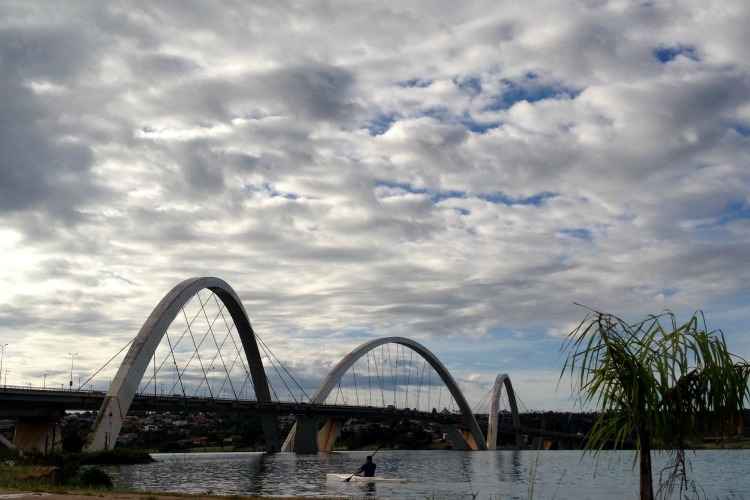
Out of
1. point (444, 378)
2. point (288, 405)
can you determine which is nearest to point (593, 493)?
point (288, 405)

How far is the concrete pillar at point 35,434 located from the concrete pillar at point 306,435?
128 ft

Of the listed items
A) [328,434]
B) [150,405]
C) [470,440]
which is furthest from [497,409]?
[150,405]

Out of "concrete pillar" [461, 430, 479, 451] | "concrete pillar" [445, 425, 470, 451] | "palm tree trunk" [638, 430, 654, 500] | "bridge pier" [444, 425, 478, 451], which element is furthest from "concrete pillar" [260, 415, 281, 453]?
"palm tree trunk" [638, 430, 654, 500]

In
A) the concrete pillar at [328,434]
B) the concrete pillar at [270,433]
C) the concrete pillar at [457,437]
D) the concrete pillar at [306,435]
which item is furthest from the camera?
the concrete pillar at [457,437]

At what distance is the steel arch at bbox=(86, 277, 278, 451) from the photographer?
61906 mm

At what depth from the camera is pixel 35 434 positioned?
6025 cm

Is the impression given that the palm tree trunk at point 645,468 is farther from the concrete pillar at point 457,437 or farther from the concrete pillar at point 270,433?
the concrete pillar at point 457,437

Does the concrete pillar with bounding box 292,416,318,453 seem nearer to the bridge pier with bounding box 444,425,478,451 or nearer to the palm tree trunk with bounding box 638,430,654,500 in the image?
the bridge pier with bounding box 444,425,478,451

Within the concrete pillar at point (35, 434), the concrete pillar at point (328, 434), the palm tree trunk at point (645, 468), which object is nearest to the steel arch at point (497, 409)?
the concrete pillar at point (328, 434)

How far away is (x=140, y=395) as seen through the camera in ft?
228

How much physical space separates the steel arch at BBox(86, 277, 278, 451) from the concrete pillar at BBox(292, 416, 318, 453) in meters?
3.76

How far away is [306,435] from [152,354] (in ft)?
107

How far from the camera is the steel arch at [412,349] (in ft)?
356

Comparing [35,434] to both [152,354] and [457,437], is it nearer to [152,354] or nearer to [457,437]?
[152,354]
